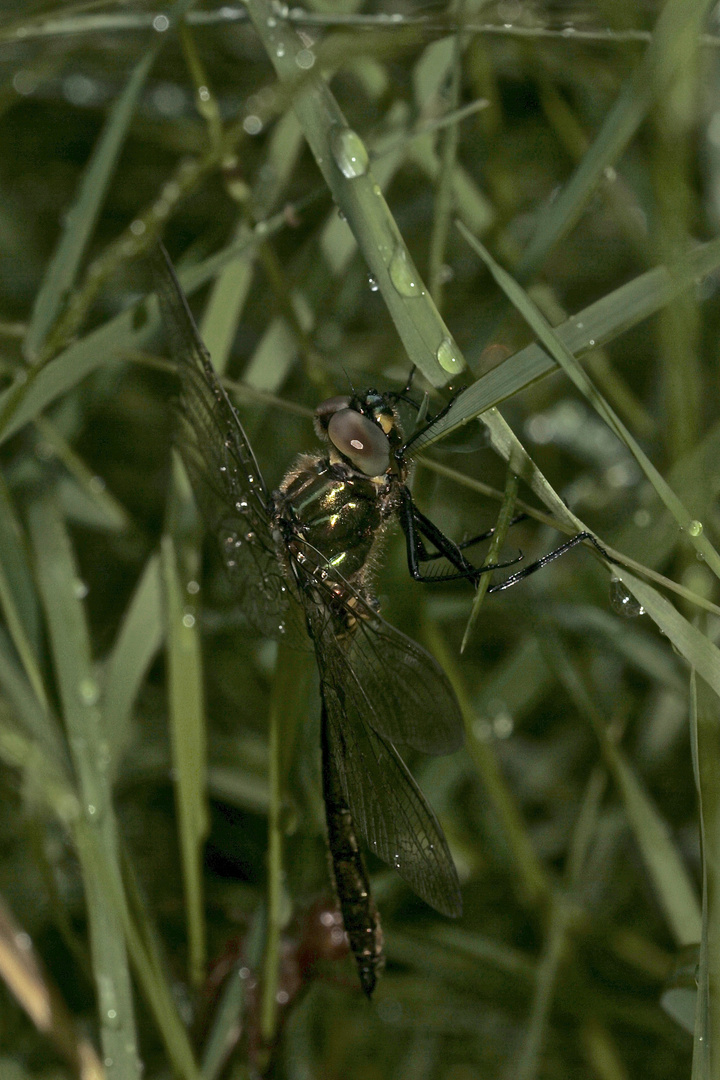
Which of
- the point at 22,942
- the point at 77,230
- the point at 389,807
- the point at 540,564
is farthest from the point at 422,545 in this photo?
the point at 22,942

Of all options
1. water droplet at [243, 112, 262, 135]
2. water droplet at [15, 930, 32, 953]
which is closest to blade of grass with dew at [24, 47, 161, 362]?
water droplet at [243, 112, 262, 135]

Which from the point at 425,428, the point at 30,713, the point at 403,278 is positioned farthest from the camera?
the point at 30,713

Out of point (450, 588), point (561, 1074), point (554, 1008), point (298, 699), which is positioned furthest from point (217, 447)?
point (561, 1074)

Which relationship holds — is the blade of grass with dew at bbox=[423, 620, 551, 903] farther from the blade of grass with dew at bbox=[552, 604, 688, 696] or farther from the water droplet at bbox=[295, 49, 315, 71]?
the water droplet at bbox=[295, 49, 315, 71]

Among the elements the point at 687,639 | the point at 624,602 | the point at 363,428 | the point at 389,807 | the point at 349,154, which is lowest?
the point at 389,807

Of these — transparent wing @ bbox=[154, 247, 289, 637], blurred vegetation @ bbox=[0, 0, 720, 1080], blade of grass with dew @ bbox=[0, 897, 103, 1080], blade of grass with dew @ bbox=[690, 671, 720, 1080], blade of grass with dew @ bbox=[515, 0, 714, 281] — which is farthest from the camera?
blade of grass with dew @ bbox=[0, 897, 103, 1080]

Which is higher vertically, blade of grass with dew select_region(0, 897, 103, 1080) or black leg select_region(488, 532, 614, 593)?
black leg select_region(488, 532, 614, 593)

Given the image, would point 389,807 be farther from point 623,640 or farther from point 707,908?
point 623,640

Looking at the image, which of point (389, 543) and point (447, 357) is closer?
point (447, 357)

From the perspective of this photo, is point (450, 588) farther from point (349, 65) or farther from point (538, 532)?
point (349, 65)
